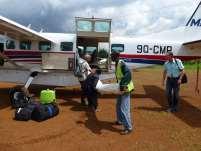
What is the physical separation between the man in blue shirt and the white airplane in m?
3.48

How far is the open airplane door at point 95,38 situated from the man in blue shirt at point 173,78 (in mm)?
3454

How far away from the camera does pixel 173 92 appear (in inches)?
545

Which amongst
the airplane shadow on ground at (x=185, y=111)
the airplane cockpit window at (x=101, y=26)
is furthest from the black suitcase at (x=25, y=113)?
the airplane cockpit window at (x=101, y=26)

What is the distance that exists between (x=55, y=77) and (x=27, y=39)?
221 cm

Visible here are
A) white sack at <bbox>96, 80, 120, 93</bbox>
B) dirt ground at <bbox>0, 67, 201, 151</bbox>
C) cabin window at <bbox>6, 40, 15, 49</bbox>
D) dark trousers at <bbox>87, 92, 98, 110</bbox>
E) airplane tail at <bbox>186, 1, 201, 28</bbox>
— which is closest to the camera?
dirt ground at <bbox>0, 67, 201, 151</bbox>

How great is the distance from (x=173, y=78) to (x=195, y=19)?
7303 mm

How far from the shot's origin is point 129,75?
10523 millimetres

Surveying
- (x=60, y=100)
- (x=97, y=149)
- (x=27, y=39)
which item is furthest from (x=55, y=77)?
(x=97, y=149)

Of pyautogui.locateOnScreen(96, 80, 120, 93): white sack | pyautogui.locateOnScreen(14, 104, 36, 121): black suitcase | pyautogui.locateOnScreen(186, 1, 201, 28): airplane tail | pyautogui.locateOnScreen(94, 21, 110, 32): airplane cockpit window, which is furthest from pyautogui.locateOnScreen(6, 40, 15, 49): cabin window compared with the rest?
pyautogui.locateOnScreen(186, 1, 201, 28): airplane tail

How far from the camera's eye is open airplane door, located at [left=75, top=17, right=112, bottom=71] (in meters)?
16.2

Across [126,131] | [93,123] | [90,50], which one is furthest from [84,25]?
[126,131]

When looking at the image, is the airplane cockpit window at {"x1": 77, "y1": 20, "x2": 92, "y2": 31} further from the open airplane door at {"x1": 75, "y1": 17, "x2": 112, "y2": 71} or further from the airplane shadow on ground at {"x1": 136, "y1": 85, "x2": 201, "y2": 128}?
the airplane shadow on ground at {"x1": 136, "y1": 85, "x2": 201, "y2": 128}

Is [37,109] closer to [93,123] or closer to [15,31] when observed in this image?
[93,123]

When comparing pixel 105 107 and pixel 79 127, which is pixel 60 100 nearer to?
pixel 105 107
